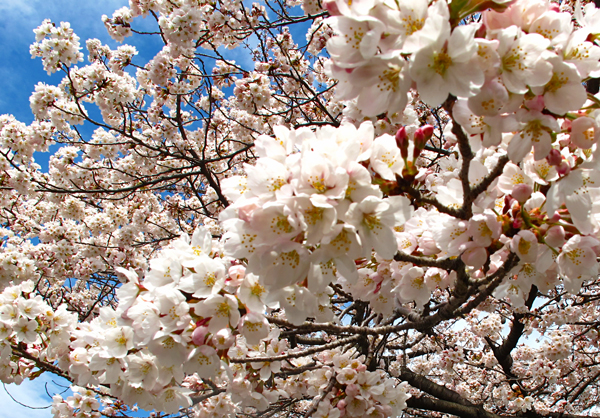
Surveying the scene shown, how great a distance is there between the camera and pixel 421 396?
4.78 m

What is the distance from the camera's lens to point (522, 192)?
1.15 meters

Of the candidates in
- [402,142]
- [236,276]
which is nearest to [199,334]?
[236,276]

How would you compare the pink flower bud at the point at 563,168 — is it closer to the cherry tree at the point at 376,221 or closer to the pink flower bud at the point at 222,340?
the cherry tree at the point at 376,221

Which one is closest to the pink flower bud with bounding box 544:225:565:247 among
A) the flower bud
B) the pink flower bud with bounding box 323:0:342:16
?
the flower bud

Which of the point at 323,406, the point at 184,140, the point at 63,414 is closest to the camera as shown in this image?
the point at 323,406

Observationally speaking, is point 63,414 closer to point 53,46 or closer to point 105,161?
point 53,46

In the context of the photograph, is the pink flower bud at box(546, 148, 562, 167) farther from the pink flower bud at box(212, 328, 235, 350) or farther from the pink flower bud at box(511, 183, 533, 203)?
the pink flower bud at box(212, 328, 235, 350)

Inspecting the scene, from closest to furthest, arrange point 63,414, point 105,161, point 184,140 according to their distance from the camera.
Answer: point 63,414 → point 184,140 → point 105,161

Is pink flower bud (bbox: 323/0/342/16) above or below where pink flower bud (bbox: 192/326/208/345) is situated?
above

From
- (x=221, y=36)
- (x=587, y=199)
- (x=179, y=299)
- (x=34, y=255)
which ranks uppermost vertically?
(x=221, y=36)

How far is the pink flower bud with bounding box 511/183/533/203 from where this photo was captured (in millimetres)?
1148

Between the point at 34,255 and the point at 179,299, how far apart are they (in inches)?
222

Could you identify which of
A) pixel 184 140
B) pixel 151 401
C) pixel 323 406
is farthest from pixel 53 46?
pixel 323 406

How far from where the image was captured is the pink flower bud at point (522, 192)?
115 cm
